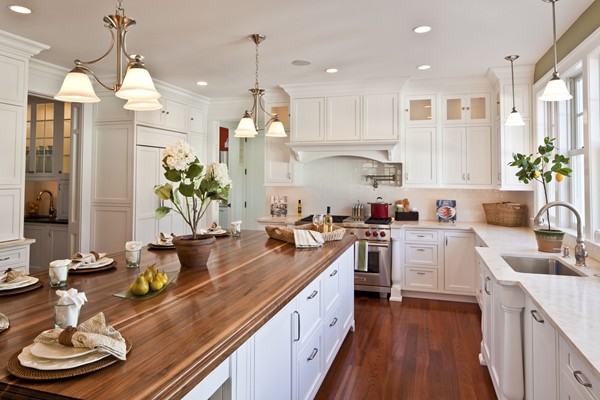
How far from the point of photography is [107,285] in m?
1.74

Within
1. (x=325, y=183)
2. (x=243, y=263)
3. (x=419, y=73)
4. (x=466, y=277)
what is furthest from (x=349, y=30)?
(x=466, y=277)

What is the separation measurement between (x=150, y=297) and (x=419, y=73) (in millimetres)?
3927

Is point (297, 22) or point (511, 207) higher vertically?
point (297, 22)

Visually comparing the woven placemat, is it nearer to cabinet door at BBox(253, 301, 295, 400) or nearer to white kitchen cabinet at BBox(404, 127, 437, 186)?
cabinet door at BBox(253, 301, 295, 400)

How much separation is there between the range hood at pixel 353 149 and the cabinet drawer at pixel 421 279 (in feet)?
4.58

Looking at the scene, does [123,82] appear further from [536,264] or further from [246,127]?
[536,264]

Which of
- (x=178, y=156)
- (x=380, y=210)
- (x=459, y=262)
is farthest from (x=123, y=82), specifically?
(x=459, y=262)

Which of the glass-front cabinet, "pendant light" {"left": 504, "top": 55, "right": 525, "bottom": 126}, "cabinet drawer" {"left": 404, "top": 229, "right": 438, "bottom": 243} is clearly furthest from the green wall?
the glass-front cabinet

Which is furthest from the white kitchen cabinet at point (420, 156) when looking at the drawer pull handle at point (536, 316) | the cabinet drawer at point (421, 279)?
the drawer pull handle at point (536, 316)

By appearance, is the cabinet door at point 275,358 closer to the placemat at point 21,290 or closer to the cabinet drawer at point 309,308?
the cabinet drawer at point 309,308

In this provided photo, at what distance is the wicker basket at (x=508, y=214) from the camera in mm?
4336

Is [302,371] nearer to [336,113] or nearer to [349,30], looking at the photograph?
[349,30]

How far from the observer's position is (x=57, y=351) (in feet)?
3.29

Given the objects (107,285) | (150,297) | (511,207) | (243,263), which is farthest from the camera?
(511,207)
